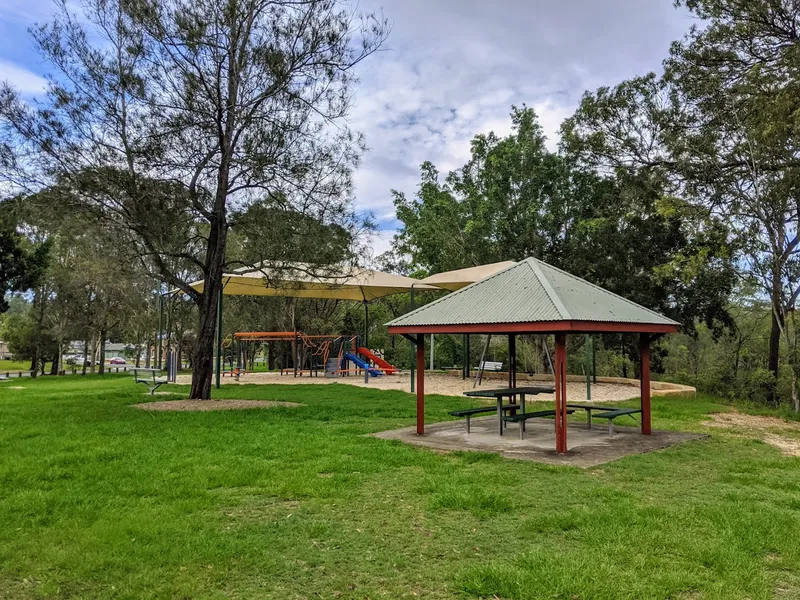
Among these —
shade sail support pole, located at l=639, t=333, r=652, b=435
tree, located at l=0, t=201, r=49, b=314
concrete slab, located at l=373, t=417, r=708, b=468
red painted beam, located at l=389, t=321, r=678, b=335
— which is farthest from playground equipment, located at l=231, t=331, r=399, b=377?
shade sail support pole, located at l=639, t=333, r=652, b=435

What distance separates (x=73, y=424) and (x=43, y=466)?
3.31 meters

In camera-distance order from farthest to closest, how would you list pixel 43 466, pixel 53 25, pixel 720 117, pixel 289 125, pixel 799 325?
1. pixel 799 325
2. pixel 720 117
3. pixel 289 125
4. pixel 53 25
5. pixel 43 466

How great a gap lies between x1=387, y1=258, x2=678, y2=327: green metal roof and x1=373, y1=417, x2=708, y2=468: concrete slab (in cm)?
→ 162

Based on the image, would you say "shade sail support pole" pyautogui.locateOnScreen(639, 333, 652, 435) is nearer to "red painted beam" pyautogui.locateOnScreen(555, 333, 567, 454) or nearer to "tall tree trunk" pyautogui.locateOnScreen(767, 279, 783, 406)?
"red painted beam" pyautogui.locateOnScreen(555, 333, 567, 454)

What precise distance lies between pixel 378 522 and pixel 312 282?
33.5 feet

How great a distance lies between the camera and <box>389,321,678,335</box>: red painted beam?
6.85 meters

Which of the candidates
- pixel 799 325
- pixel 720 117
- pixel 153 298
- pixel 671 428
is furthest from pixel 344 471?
pixel 153 298

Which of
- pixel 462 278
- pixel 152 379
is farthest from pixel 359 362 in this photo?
pixel 152 379

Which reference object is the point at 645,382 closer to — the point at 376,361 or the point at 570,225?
the point at 570,225

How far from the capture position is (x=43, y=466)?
6.03 meters

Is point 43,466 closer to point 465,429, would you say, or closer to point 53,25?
point 465,429

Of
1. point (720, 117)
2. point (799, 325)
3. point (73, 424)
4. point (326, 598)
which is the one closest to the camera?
point (326, 598)

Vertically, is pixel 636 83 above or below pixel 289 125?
above

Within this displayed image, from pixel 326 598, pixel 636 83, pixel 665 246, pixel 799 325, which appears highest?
pixel 636 83
